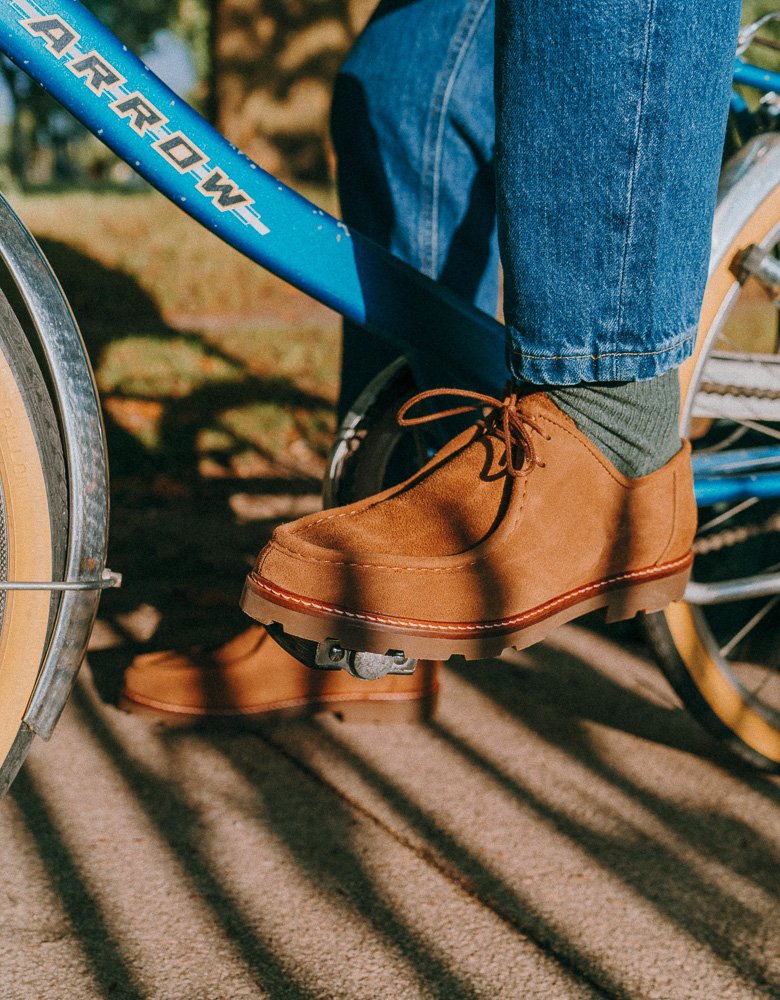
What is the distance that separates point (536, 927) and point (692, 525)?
561mm

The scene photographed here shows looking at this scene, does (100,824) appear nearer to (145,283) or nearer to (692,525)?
(692,525)

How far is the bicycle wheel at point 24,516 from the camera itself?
1098 millimetres

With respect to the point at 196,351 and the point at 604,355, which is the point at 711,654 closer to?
the point at 604,355

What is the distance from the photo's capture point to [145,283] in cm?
547

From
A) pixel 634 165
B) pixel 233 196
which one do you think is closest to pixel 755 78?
pixel 634 165

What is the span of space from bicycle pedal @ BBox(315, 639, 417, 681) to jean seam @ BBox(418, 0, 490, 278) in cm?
77

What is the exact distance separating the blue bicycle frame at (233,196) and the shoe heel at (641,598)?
9.9 inches

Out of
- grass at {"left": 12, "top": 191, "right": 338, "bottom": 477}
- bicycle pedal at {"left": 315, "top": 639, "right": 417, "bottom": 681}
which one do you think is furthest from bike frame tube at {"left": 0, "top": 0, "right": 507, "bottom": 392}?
grass at {"left": 12, "top": 191, "right": 338, "bottom": 477}

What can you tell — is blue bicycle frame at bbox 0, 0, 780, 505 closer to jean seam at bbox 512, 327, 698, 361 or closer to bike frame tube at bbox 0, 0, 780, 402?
bike frame tube at bbox 0, 0, 780, 402

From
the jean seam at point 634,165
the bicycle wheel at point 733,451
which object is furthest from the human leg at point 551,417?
the bicycle wheel at point 733,451

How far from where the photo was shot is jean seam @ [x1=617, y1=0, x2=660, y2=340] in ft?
3.47

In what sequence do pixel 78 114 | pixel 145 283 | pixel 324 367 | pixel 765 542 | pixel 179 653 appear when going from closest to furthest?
pixel 78 114 < pixel 179 653 < pixel 765 542 < pixel 324 367 < pixel 145 283

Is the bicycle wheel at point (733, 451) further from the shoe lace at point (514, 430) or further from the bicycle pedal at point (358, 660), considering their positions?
the bicycle pedal at point (358, 660)

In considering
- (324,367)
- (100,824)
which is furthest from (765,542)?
(324,367)
